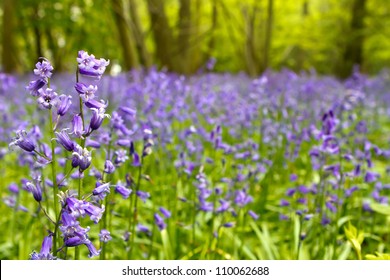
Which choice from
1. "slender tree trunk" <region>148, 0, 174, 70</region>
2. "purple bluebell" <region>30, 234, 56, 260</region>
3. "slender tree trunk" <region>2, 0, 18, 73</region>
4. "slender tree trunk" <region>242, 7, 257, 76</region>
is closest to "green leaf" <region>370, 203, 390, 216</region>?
"purple bluebell" <region>30, 234, 56, 260</region>

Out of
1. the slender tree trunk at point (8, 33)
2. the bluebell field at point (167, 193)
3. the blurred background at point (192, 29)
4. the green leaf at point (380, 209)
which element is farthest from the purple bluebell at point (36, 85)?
the slender tree trunk at point (8, 33)

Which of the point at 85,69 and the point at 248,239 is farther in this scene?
the point at 248,239

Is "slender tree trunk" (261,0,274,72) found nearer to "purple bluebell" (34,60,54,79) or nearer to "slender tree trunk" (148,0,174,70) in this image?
"slender tree trunk" (148,0,174,70)

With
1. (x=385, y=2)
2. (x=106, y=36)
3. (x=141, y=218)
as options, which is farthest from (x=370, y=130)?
(x=106, y=36)

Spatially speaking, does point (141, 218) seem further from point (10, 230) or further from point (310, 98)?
point (310, 98)

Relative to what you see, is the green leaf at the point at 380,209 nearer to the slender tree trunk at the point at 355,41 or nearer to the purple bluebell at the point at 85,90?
the purple bluebell at the point at 85,90

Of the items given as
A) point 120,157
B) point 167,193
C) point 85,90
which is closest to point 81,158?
point 85,90

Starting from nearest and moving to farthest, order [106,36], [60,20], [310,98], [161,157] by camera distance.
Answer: [161,157]
[310,98]
[60,20]
[106,36]
